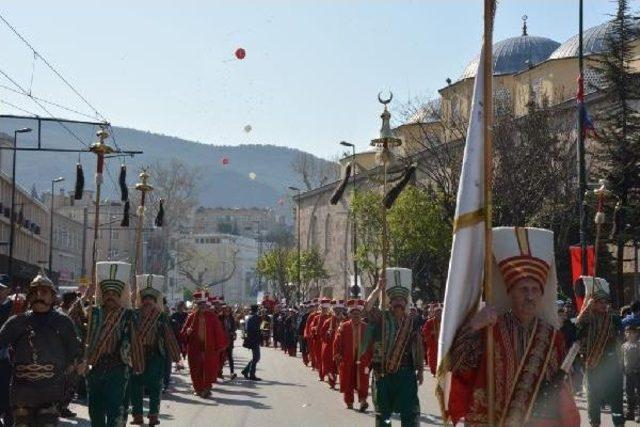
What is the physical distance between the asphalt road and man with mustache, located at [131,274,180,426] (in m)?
0.80

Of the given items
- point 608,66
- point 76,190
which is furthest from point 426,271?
point 76,190

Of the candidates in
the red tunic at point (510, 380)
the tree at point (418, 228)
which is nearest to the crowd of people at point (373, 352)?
the red tunic at point (510, 380)

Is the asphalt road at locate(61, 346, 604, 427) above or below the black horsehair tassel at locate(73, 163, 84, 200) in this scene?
below

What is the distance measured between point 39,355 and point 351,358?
11.2 m

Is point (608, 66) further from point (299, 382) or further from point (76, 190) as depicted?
point (76, 190)

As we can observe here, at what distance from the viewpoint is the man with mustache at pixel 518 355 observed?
24.3ft

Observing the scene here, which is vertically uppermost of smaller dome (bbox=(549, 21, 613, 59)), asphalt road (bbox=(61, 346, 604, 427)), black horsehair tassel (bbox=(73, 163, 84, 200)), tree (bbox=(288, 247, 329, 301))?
smaller dome (bbox=(549, 21, 613, 59))

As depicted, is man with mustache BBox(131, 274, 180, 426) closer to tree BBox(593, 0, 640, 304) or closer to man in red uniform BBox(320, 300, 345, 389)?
man in red uniform BBox(320, 300, 345, 389)

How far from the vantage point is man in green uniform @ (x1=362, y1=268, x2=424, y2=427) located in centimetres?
1325

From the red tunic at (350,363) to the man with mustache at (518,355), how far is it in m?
12.3

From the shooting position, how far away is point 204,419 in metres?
18.2

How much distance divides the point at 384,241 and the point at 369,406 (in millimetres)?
7500

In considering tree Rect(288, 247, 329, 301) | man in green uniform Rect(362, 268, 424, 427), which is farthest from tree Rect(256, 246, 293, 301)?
man in green uniform Rect(362, 268, 424, 427)

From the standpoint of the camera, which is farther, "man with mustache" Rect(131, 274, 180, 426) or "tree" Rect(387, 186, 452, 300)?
"tree" Rect(387, 186, 452, 300)
